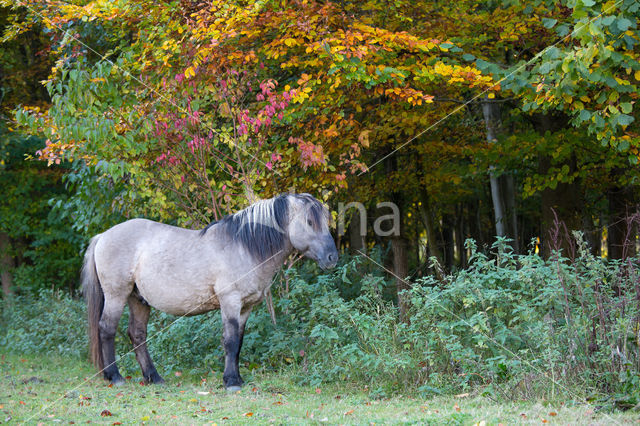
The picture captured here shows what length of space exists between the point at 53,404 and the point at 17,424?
976 millimetres

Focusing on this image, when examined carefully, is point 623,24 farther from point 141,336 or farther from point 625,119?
point 141,336

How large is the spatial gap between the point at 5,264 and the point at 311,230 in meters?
12.6

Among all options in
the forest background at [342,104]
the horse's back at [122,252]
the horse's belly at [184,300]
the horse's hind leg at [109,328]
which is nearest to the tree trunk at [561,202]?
the forest background at [342,104]

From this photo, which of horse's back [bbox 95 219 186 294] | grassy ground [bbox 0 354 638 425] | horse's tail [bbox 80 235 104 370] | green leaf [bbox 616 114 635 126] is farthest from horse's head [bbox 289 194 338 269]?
green leaf [bbox 616 114 635 126]

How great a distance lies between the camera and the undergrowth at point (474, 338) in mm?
5340

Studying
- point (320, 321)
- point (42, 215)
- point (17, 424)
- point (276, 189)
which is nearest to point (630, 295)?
point (320, 321)

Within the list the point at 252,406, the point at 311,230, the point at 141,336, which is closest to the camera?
the point at 252,406

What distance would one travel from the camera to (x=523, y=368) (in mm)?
5594

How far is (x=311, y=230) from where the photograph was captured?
22.1 ft

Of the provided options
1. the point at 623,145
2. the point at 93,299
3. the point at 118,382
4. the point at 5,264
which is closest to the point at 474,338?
the point at 623,145

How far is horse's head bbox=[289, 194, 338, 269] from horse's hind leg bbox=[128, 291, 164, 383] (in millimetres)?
2198

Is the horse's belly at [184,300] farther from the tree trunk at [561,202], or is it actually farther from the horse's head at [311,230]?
the tree trunk at [561,202]

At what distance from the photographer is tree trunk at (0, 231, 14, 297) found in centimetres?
1627

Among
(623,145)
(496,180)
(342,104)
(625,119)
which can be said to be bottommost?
(496,180)
